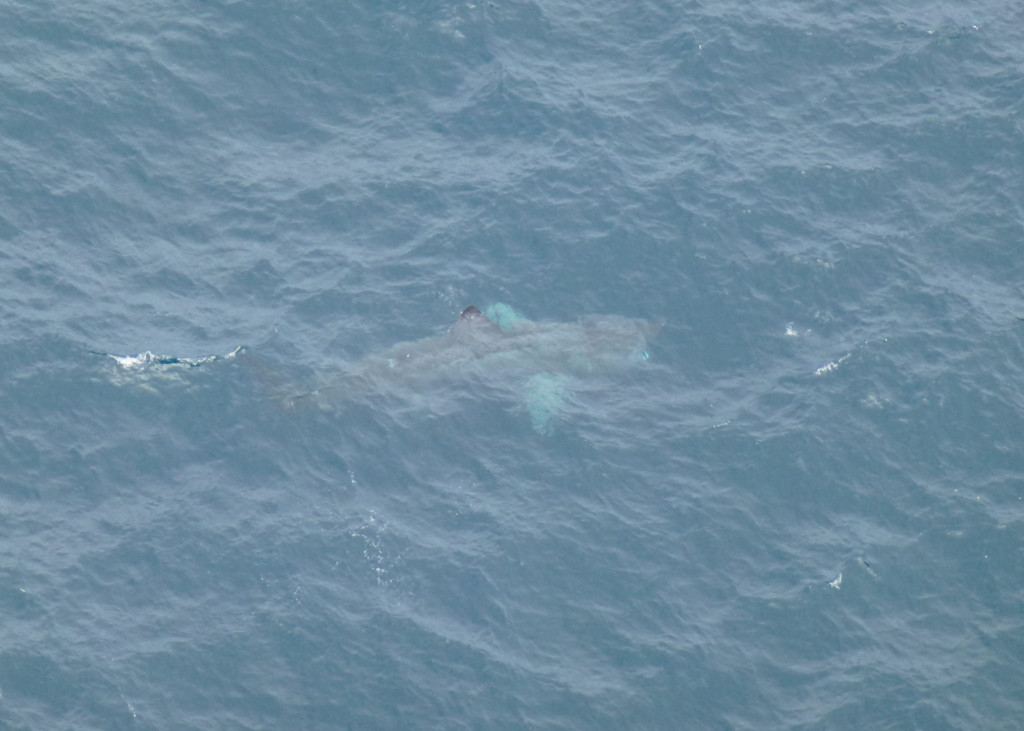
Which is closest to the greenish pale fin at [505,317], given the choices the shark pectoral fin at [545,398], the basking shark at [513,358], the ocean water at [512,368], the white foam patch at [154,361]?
the basking shark at [513,358]

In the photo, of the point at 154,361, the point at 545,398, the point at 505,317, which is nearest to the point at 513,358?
the point at 505,317

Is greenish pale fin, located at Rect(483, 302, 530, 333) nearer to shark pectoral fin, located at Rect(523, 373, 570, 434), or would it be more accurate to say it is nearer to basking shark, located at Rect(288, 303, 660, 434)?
basking shark, located at Rect(288, 303, 660, 434)

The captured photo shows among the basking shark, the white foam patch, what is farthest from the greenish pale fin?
the white foam patch

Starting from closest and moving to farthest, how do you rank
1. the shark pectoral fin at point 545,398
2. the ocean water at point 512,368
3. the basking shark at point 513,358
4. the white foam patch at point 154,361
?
the ocean water at point 512,368
the white foam patch at point 154,361
the shark pectoral fin at point 545,398
the basking shark at point 513,358

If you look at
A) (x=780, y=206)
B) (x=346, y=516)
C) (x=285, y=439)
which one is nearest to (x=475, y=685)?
(x=346, y=516)

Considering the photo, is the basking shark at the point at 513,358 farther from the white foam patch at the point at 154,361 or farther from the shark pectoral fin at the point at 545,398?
the white foam patch at the point at 154,361

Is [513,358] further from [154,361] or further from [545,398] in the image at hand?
[154,361]
